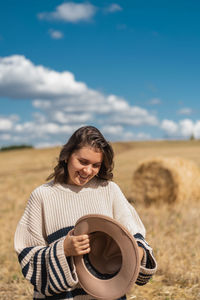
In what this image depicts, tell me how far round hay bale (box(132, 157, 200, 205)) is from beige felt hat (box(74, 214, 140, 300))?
22.1 feet

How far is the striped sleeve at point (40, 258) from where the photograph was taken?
2174 millimetres

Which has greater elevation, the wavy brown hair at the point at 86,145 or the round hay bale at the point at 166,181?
the wavy brown hair at the point at 86,145

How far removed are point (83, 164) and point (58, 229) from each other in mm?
457

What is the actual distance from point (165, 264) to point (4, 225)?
366 cm

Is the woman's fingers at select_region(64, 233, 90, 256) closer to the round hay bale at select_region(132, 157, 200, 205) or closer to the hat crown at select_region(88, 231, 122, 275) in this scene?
the hat crown at select_region(88, 231, 122, 275)

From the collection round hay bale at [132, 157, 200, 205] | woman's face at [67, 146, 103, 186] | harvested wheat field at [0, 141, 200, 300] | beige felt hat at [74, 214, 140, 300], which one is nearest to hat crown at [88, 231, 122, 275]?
beige felt hat at [74, 214, 140, 300]

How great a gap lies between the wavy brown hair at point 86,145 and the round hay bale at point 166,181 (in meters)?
6.45

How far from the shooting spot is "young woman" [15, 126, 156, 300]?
2.29 metres

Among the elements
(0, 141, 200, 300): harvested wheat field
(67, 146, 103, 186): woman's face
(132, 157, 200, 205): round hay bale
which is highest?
(67, 146, 103, 186): woman's face

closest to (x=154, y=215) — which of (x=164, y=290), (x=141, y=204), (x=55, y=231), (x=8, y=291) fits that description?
(x=141, y=204)

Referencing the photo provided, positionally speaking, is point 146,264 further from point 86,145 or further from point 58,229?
point 86,145

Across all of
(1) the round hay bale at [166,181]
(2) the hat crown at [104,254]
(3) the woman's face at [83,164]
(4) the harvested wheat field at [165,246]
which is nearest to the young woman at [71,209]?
(3) the woman's face at [83,164]

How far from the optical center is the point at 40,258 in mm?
2264

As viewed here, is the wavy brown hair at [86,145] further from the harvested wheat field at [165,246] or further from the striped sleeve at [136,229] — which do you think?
the harvested wheat field at [165,246]
